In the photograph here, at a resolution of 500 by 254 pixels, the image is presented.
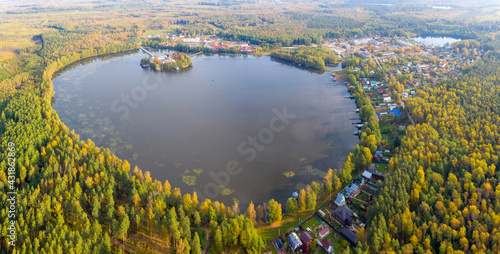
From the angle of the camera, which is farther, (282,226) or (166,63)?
(166,63)

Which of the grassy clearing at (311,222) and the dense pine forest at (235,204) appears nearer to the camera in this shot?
the dense pine forest at (235,204)

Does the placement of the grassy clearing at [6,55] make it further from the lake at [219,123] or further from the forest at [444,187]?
the forest at [444,187]

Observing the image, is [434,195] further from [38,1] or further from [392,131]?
[38,1]

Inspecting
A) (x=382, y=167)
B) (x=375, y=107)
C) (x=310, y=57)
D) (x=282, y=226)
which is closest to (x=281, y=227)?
(x=282, y=226)

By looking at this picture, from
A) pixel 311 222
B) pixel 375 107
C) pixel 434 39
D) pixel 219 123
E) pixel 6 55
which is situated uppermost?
pixel 434 39

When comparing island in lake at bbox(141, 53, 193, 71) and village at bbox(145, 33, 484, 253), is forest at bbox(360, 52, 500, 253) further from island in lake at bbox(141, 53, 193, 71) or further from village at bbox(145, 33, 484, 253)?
island in lake at bbox(141, 53, 193, 71)

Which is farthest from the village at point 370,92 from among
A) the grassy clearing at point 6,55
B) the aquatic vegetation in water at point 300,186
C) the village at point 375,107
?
the grassy clearing at point 6,55

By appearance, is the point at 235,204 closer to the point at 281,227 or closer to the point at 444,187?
the point at 281,227

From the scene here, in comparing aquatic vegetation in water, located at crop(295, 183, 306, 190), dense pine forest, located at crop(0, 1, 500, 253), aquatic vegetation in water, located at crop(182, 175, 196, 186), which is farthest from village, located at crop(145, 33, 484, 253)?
aquatic vegetation in water, located at crop(182, 175, 196, 186)
